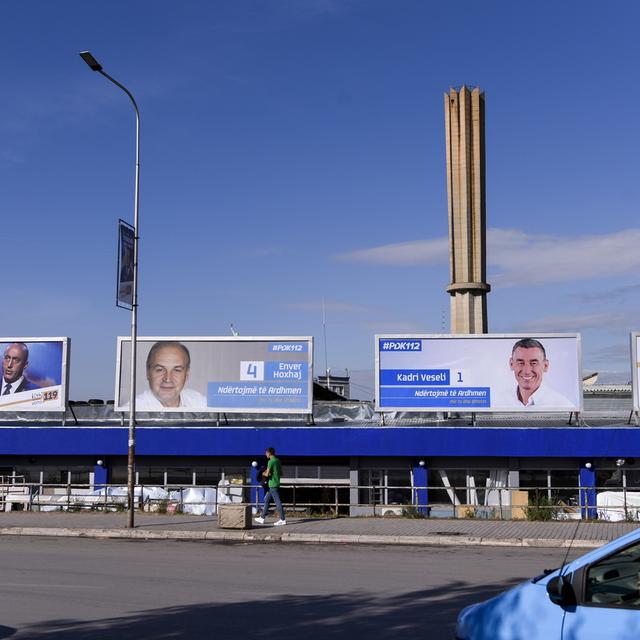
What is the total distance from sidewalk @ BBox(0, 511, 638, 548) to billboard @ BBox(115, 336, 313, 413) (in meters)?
9.34

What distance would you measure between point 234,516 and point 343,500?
1054 centimetres

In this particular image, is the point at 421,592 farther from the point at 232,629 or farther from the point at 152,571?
the point at 152,571

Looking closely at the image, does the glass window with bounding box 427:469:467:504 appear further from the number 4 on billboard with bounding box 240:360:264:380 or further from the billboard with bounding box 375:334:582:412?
the number 4 on billboard with bounding box 240:360:264:380

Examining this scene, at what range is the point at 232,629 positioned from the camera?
30.6 ft

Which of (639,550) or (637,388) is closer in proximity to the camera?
(639,550)

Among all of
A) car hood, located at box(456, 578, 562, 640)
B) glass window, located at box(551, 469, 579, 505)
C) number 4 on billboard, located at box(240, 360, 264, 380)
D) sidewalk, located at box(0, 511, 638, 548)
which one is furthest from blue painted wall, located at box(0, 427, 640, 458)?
car hood, located at box(456, 578, 562, 640)

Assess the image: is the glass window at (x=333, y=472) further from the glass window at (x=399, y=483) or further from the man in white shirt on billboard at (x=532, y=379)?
the man in white shirt on billboard at (x=532, y=379)

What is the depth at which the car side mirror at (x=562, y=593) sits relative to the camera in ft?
15.9

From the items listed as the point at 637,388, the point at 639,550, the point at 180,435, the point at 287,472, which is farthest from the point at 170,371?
the point at 639,550

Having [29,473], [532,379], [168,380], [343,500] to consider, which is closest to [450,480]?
[343,500]

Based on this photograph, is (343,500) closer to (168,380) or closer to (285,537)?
(168,380)

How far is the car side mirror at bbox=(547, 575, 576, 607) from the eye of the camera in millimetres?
4859

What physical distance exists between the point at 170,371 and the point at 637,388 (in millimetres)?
16717

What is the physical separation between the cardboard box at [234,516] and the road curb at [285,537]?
0.81ft
